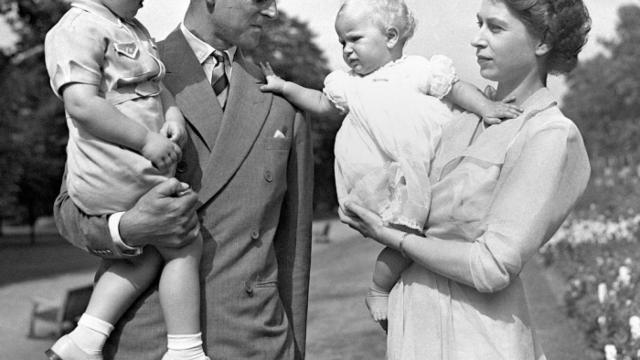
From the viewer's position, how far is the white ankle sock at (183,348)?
9.60ft

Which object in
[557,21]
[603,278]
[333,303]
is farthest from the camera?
[333,303]

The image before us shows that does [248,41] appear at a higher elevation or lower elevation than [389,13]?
Answer: lower

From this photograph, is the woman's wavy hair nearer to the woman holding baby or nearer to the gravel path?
the woman holding baby

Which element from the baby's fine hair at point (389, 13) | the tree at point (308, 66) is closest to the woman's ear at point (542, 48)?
the baby's fine hair at point (389, 13)

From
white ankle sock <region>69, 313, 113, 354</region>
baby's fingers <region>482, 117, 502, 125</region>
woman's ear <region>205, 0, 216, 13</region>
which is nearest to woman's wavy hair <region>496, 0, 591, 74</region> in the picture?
baby's fingers <region>482, 117, 502, 125</region>

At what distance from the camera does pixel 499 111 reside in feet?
9.36

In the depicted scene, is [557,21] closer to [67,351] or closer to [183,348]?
[183,348]

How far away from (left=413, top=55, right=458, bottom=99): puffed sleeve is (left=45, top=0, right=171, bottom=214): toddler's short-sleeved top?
2.81 ft

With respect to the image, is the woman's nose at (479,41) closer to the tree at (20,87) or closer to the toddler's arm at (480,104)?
the toddler's arm at (480,104)

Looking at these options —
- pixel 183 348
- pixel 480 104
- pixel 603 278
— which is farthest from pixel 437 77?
pixel 603 278

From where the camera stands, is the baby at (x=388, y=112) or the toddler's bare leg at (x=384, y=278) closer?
the baby at (x=388, y=112)

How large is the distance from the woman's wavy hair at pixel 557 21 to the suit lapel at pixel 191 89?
1041 mm

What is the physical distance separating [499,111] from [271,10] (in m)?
0.88

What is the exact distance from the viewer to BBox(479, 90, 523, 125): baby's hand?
2.83 m
